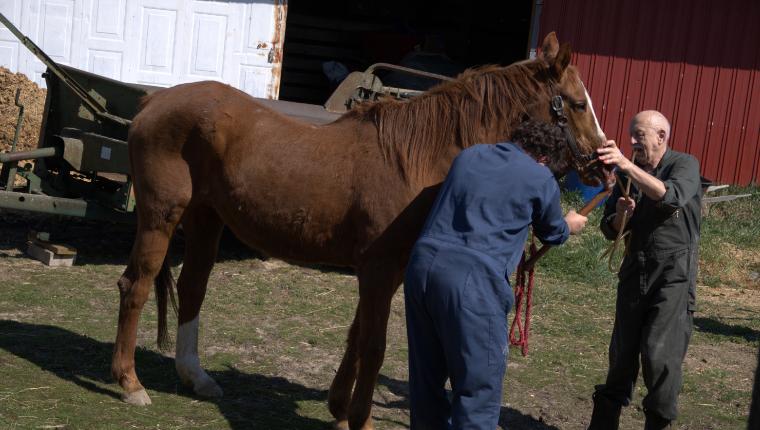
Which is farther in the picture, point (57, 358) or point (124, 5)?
point (124, 5)

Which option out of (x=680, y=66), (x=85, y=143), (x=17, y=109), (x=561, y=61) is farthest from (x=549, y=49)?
(x=680, y=66)

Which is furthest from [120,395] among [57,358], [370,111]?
[370,111]

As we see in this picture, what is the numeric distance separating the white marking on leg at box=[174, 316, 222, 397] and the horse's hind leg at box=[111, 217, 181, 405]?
28cm

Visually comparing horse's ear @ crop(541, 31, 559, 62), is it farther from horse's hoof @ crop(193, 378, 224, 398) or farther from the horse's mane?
horse's hoof @ crop(193, 378, 224, 398)

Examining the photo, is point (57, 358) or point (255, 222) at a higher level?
point (255, 222)

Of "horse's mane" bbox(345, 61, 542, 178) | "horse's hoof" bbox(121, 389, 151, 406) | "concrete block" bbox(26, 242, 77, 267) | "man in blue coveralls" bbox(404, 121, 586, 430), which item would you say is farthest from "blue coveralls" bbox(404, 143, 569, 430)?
"concrete block" bbox(26, 242, 77, 267)

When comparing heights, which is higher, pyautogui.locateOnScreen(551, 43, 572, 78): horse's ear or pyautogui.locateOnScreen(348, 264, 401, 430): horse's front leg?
pyautogui.locateOnScreen(551, 43, 572, 78): horse's ear

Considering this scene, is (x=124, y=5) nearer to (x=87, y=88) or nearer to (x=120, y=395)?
(x=87, y=88)

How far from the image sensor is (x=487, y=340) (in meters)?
3.72

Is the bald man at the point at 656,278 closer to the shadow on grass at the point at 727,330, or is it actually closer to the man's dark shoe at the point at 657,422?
the man's dark shoe at the point at 657,422

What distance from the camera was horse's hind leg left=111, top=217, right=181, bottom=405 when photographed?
5219 mm

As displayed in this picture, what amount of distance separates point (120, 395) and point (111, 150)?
293 centimetres

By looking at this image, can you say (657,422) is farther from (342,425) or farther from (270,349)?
(270,349)

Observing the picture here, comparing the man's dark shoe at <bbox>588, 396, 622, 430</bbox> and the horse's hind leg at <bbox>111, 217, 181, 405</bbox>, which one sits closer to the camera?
the man's dark shoe at <bbox>588, 396, 622, 430</bbox>
